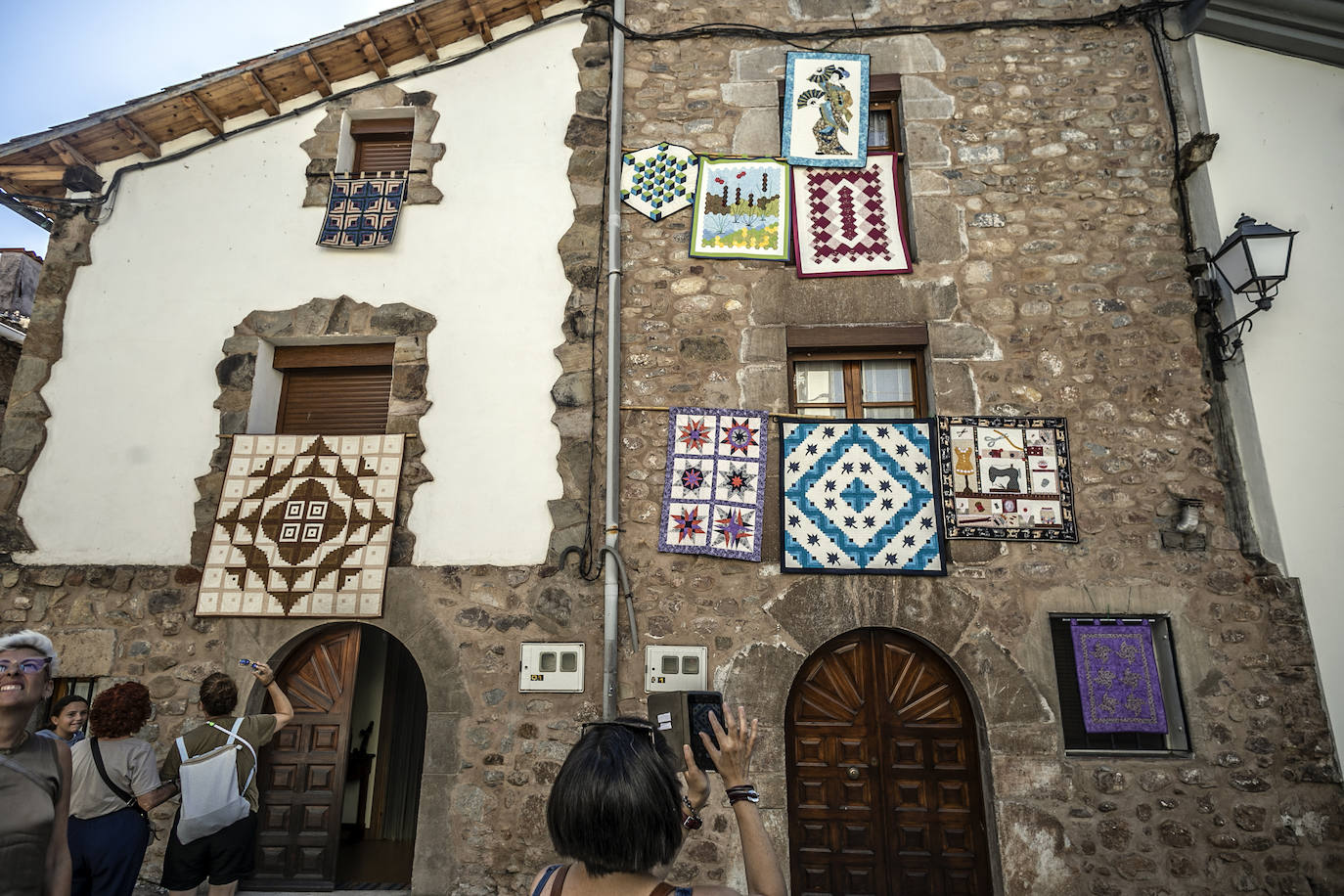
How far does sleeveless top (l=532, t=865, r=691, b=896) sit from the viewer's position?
157cm

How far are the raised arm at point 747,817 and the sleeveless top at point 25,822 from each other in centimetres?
176

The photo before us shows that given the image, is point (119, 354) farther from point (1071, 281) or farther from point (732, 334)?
point (1071, 281)

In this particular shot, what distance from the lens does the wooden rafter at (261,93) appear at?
5477mm

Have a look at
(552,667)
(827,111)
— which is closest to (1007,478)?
(827,111)

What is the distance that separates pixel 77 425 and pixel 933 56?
6515mm

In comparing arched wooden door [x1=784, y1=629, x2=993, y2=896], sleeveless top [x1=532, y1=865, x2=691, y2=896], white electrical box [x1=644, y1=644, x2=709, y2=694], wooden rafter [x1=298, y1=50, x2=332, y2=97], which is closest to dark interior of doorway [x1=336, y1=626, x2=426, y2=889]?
white electrical box [x1=644, y1=644, x2=709, y2=694]

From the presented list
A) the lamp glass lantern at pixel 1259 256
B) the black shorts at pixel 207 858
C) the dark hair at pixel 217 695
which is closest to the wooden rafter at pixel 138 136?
the dark hair at pixel 217 695

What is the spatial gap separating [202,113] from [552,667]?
187 inches

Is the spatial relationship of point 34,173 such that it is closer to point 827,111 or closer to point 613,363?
point 613,363

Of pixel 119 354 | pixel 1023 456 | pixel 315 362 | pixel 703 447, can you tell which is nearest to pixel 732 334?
pixel 703 447

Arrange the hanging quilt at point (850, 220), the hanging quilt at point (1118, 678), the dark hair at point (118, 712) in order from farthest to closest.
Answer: the hanging quilt at point (850, 220) → the hanging quilt at point (1118, 678) → the dark hair at point (118, 712)

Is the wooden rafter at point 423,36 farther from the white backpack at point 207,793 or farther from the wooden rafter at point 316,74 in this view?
the white backpack at point 207,793

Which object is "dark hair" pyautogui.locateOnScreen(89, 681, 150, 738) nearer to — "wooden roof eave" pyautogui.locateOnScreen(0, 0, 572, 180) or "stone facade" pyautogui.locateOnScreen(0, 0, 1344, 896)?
"stone facade" pyautogui.locateOnScreen(0, 0, 1344, 896)

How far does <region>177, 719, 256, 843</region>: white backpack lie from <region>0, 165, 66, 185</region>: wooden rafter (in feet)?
15.0
